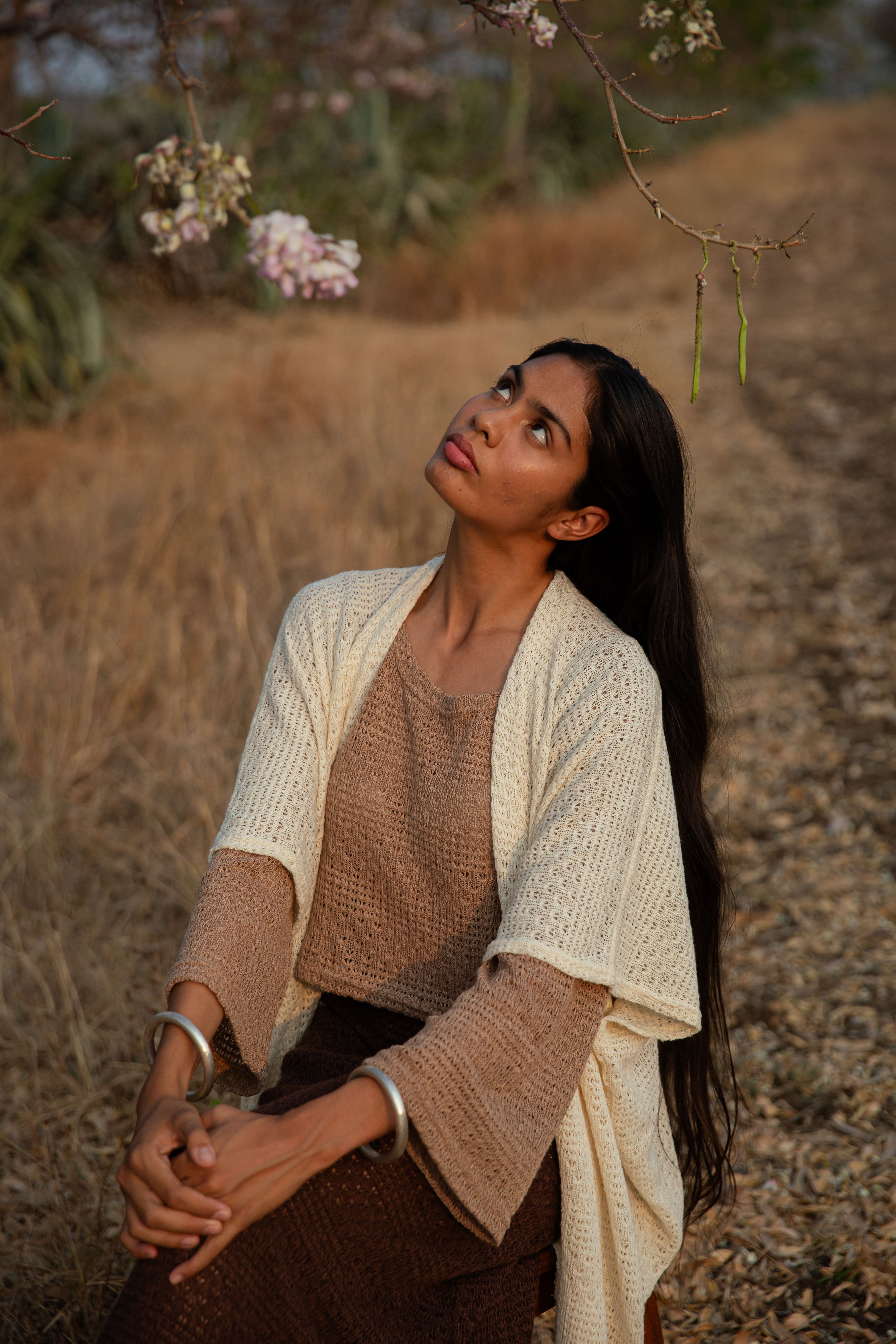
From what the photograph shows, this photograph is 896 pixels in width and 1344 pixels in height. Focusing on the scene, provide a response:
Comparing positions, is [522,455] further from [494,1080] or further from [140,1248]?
[140,1248]

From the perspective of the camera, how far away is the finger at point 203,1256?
1216 millimetres

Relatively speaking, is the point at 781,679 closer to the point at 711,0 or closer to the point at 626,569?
the point at 626,569

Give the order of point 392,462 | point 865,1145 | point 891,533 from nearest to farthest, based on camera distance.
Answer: point 865,1145, point 392,462, point 891,533

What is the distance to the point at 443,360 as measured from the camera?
6.61 metres

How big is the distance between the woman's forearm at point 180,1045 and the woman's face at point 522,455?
30.9 inches

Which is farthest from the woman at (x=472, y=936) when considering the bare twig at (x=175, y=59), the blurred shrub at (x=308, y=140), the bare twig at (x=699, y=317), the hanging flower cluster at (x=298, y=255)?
the blurred shrub at (x=308, y=140)

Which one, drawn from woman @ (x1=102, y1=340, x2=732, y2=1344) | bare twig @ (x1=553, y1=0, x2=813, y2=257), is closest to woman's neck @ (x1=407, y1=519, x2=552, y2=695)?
woman @ (x1=102, y1=340, x2=732, y2=1344)

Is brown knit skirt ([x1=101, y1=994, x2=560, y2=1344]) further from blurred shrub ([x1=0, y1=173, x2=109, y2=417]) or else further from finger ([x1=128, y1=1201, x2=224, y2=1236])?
blurred shrub ([x1=0, y1=173, x2=109, y2=417])

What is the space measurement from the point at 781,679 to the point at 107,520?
8.88ft

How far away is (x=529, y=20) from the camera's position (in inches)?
71.5

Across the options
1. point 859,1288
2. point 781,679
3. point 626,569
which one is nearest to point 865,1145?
point 859,1288

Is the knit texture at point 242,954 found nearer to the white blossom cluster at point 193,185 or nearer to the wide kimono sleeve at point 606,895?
the wide kimono sleeve at point 606,895

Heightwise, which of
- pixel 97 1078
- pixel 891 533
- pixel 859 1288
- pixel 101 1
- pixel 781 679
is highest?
pixel 101 1

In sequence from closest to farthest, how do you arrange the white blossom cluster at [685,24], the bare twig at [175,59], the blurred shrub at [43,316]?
1. the white blossom cluster at [685,24]
2. the bare twig at [175,59]
3. the blurred shrub at [43,316]
